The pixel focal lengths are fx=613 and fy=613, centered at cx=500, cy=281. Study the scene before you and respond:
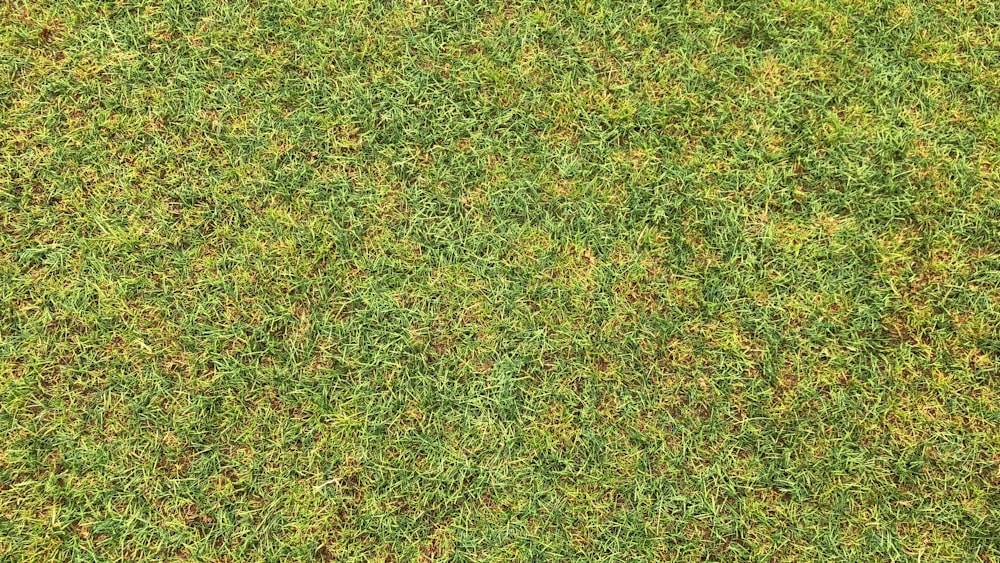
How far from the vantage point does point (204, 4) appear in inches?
96.3

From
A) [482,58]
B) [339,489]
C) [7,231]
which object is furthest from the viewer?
[482,58]

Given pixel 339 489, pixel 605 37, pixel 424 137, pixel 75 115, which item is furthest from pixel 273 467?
pixel 605 37

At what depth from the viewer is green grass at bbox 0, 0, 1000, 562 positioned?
2.08 m

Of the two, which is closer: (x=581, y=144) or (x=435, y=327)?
(x=435, y=327)

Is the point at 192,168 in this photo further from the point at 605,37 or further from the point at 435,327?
the point at 605,37

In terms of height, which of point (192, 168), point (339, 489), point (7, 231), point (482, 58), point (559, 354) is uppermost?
point (482, 58)

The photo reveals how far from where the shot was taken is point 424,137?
7.68ft

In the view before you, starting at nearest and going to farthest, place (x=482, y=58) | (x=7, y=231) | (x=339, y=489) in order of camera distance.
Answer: (x=339, y=489) < (x=7, y=231) < (x=482, y=58)

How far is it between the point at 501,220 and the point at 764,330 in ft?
3.37

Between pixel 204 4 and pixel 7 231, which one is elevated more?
pixel 204 4

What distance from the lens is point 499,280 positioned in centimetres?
221

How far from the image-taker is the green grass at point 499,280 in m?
2.08

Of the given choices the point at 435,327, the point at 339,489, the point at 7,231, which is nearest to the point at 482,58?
the point at 435,327

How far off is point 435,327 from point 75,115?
1.62m
